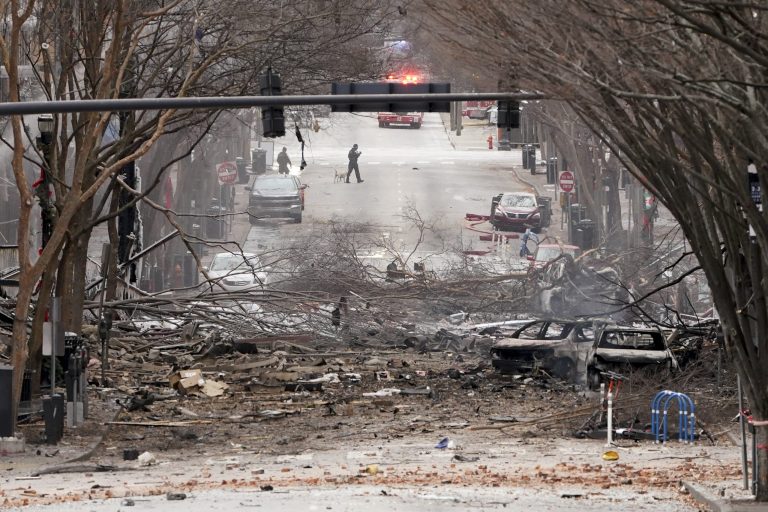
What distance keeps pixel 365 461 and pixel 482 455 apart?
175 centimetres

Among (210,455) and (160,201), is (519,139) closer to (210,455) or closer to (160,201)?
(160,201)

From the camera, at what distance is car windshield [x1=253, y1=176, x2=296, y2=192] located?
56.7 metres

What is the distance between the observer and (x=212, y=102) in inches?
601

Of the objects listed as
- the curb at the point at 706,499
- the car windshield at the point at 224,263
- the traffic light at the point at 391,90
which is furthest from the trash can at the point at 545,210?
the curb at the point at 706,499

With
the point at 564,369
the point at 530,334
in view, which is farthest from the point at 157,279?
the point at 564,369

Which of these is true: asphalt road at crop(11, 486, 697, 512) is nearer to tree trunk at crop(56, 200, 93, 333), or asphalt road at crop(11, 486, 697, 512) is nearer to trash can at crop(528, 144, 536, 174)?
tree trunk at crop(56, 200, 93, 333)

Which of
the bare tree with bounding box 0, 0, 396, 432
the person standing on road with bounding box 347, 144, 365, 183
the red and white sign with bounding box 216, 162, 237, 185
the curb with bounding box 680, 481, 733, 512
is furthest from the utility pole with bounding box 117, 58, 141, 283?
the person standing on road with bounding box 347, 144, 365, 183

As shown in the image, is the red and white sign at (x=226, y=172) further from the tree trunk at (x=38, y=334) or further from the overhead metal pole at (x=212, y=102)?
the overhead metal pole at (x=212, y=102)

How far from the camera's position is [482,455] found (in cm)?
1936

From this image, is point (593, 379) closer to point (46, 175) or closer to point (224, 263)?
point (46, 175)

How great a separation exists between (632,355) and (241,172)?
1796 inches

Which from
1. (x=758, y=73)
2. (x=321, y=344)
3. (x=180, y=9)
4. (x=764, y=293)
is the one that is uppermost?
(x=180, y=9)

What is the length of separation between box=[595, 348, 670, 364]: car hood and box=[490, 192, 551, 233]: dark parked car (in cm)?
3116

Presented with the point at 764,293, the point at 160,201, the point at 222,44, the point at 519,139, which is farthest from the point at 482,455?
the point at 519,139
